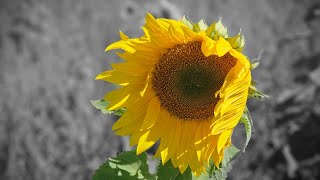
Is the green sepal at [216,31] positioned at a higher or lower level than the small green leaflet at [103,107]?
higher

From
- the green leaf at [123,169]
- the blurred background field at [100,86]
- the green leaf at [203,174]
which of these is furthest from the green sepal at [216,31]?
the blurred background field at [100,86]

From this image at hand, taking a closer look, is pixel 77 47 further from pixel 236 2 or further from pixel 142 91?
pixel 142 91

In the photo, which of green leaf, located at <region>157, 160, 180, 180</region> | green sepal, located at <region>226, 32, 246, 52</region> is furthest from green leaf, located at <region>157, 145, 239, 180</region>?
green sepal, located at <region>226, 32, 246, 52</region>

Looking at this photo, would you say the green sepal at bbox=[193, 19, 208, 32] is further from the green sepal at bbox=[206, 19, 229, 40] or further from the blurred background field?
the blurred background field

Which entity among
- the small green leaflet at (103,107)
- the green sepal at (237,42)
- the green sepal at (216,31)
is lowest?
the small green leaflet at (103,107)

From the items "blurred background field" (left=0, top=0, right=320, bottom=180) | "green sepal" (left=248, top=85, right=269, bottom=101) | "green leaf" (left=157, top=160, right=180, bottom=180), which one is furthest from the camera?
"blurred background field" (left=0, top=0, right=320, bottom=180)

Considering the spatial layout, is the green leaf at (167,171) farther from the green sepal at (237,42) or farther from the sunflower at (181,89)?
the green sepal at (237,42)
